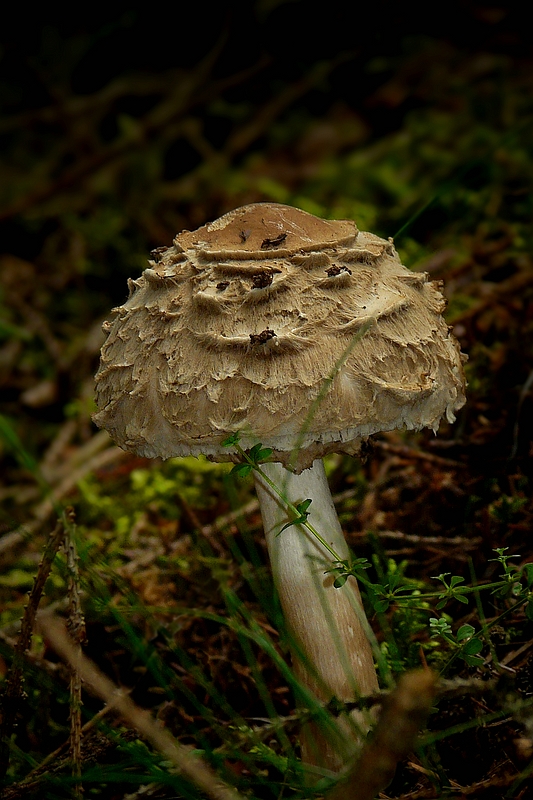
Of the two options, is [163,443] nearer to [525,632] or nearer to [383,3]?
[525,632]

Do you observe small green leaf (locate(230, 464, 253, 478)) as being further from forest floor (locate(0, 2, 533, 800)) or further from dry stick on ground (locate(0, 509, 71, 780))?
dry stick on ground (locate(0, 509, 71, 780))

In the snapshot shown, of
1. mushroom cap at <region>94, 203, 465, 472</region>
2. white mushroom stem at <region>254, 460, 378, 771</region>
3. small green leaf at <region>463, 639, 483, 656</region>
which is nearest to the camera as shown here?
small green leaf at <region>463, 639, 483, 656</region>

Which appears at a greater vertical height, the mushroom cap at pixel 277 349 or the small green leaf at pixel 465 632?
the mushroom cap at pixel 277 349

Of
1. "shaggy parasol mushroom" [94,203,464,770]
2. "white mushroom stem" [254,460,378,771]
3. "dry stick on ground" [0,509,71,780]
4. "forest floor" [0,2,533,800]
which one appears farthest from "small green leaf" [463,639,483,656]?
"dry stick on ground" [0,509,71,780]

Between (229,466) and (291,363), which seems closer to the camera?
(291,363)

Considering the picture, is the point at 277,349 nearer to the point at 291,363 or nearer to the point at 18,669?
the point at 291,363

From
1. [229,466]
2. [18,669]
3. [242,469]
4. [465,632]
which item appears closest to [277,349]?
[242,469]

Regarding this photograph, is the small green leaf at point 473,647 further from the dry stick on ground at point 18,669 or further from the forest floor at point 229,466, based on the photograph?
the dry stick on ground at point 18,669

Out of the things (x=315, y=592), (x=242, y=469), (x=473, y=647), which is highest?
(x=242, y=469)

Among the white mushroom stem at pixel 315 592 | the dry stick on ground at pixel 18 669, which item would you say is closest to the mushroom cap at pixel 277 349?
the white mushroom stem at pixel 315 592
